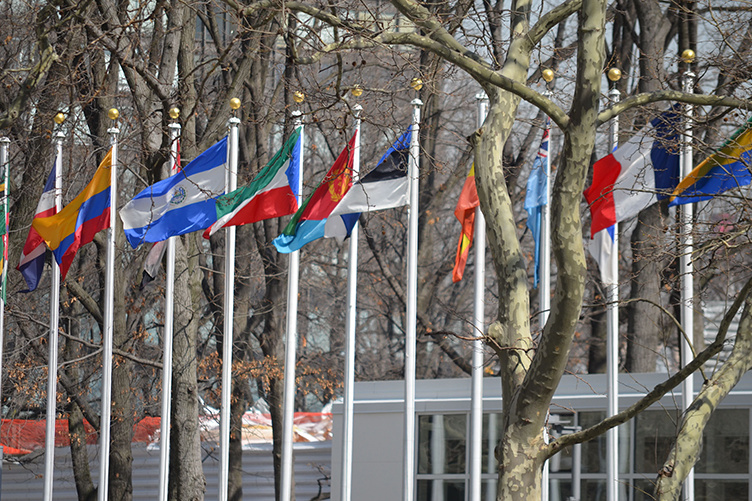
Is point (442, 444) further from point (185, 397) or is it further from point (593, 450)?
point (185, 397)

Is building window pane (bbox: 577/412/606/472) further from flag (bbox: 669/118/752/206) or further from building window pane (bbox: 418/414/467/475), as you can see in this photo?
flag (bbox: 669/118/752/206)

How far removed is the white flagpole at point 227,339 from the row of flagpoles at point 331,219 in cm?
2

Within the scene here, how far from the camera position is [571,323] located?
23.4ft

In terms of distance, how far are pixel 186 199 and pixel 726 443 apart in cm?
754

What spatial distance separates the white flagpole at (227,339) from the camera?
41.6ft

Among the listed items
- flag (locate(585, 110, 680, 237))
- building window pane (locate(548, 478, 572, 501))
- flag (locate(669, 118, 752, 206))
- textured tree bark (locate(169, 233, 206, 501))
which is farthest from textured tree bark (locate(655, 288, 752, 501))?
textured tree bark (locate(169, 233, 206, 501))

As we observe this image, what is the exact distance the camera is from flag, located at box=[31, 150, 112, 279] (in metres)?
14.1

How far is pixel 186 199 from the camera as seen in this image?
13.2 m

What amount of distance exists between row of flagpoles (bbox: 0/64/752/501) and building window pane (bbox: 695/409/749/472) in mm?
1976

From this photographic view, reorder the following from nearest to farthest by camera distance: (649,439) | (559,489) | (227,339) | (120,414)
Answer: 1. (227,339)
2. (649,439)
3. (559,489)
4. (120,414)

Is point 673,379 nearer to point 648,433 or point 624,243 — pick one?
point 648,433

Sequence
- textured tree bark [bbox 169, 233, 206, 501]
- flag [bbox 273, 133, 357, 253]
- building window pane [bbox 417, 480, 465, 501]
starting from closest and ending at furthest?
flag [bbox 273, 133, 357, 253] < building window pane [bbox 417, 480, 465, 501] < textured tree bark [bbox 169, 233, 206, 501]

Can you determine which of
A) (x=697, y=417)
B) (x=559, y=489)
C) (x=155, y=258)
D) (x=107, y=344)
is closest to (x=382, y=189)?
(x=155, y=258)

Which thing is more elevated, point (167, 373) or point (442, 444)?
point (167, 373)
